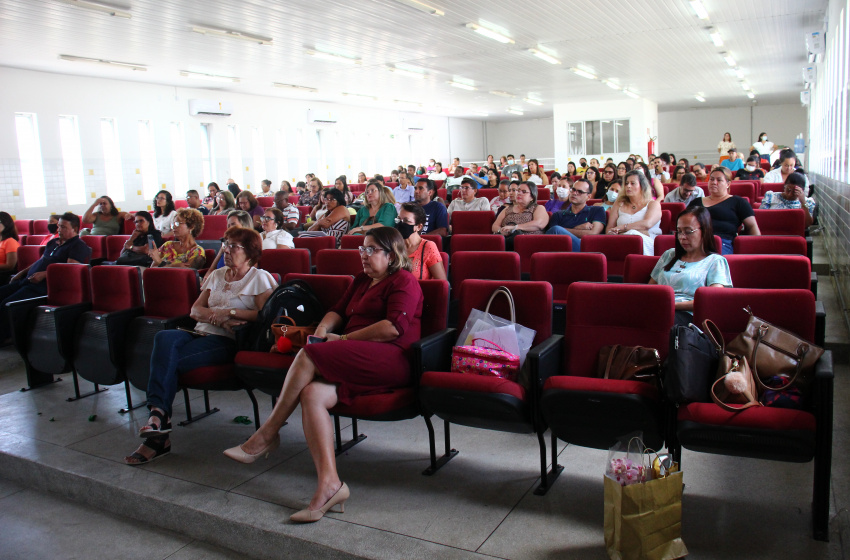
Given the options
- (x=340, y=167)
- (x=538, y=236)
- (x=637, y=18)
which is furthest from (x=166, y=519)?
(x=340, y=167)

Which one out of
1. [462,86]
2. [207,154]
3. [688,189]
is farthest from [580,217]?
[207,154]

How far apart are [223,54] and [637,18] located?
6976 mm

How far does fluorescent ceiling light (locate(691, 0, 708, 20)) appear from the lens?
9520 mm

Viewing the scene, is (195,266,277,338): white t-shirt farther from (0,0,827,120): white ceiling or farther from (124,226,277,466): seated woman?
(0,0,827,120): white ceiling

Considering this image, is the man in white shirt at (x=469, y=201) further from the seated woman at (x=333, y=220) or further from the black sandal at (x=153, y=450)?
the black sandal at (x=153, y=450)

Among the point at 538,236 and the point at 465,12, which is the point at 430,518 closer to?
the point at 538,236

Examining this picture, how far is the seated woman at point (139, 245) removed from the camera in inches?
234

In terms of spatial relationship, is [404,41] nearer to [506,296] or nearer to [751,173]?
[751,173]

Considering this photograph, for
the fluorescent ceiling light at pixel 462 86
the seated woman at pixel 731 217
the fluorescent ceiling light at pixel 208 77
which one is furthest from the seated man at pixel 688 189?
the fluorescent ceiling light at pixel 462 86

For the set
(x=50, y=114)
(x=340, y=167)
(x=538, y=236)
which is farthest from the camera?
(x=340, y=167)

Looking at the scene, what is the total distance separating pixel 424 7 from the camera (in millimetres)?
8844

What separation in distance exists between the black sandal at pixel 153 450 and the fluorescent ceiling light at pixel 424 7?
6.85 m

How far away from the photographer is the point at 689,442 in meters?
2.30

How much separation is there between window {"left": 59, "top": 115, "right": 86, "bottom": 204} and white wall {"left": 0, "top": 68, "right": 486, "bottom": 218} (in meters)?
0.10
